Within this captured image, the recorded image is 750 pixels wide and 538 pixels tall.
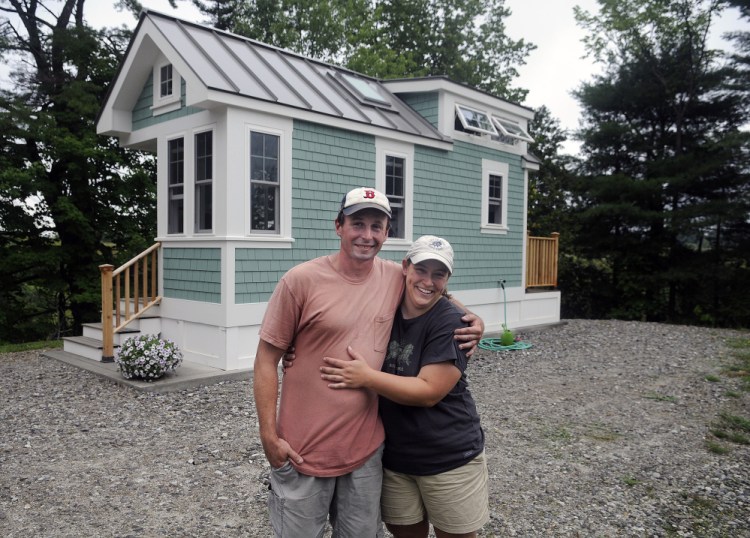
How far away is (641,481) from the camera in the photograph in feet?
14.0

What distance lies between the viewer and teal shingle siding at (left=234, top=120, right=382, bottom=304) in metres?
7.78

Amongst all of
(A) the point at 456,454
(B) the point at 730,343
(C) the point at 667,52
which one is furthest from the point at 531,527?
(C) the point at 667,52

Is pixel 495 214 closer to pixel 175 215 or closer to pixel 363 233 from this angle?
pixel 175 215

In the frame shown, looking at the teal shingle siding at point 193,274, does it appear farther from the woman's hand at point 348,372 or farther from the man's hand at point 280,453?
the woman's hand at point 348,372

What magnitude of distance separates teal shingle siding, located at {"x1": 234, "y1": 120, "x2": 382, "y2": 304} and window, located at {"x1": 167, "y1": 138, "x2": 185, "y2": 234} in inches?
62.4

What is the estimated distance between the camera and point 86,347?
8258 mm

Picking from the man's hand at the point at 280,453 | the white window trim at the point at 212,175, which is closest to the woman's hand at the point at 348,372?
the man's hand at the point at 280,453

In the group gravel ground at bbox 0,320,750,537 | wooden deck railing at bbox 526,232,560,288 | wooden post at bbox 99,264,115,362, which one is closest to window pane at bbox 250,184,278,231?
wooden post at bbox 99,264,115,362

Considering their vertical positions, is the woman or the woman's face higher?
the woman's face

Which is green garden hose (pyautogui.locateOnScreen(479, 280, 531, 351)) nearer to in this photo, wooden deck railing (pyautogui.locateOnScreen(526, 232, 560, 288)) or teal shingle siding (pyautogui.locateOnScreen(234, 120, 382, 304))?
wooden deck railing (pyautogui.locateOnScreen(526, 232, 560, 288))

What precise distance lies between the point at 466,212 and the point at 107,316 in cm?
675

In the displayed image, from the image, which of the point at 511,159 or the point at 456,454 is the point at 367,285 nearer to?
the point at 456,454

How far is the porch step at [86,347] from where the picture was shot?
805cm

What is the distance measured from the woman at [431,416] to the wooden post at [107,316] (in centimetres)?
631
